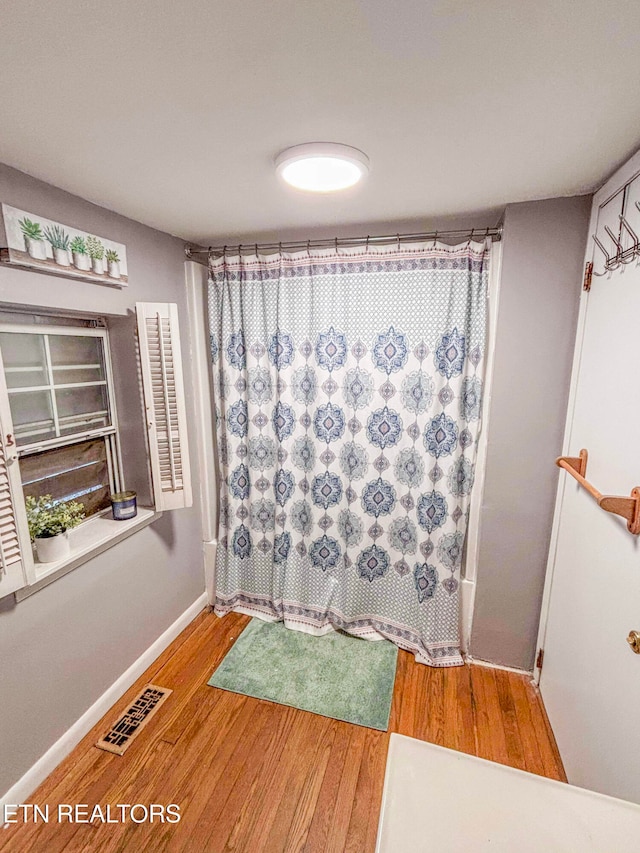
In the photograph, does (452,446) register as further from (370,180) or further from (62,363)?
(62,363)

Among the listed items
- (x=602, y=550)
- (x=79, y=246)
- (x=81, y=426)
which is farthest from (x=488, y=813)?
(x=79, y=246)

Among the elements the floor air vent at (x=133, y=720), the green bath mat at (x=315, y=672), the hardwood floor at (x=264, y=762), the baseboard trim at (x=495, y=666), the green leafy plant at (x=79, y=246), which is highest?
the green leafy plant at (x=79, y=246)

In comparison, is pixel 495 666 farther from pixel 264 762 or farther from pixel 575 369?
pixel 575 369

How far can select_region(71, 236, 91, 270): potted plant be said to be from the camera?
1628mm

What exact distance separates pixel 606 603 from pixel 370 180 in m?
1.68

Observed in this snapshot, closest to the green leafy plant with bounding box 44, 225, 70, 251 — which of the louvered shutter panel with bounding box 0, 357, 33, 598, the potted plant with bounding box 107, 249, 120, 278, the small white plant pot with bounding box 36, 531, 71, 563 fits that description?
the potted plant with bounding box 107, 249, 120, 278

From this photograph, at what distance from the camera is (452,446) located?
2066mm

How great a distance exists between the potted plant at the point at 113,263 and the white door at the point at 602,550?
6.59 ft

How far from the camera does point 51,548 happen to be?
163 cm

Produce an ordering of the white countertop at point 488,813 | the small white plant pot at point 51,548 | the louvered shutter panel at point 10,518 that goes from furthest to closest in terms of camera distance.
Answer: the small white plant pot at point 51,548 < the louvered shutter panel at point 10,518 < the white countertop at point 488,813

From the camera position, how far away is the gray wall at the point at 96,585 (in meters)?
1.48

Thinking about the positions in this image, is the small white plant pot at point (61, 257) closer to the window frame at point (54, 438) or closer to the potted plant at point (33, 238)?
the potted plant at point (33, 238)

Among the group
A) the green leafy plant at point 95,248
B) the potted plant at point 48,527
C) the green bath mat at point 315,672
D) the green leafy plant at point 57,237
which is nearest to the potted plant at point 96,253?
the green leafy plant at point 95,248

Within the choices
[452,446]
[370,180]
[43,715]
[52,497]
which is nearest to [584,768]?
[452,446]
